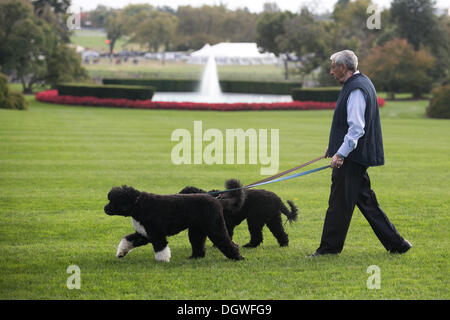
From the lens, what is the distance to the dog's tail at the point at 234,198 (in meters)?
7.00

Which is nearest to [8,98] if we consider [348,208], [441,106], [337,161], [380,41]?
[441,106]

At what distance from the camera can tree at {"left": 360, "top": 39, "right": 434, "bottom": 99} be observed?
46625 mm

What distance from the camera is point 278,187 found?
12328 mm

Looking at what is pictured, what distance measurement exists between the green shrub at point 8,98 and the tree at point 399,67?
26.2 m

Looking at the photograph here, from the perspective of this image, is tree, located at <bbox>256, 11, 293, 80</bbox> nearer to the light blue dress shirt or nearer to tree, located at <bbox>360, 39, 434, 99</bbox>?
tree, located at <bbox>360, 39, 434, 99</bbox>

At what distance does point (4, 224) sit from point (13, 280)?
9.11 feet

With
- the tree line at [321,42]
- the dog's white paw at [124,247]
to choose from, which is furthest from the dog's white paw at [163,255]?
the tree line at [321,42]

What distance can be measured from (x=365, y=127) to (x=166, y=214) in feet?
7.67

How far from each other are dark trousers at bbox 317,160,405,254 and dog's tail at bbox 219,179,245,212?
994mm

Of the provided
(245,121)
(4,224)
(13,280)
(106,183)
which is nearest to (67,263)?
(13,280)

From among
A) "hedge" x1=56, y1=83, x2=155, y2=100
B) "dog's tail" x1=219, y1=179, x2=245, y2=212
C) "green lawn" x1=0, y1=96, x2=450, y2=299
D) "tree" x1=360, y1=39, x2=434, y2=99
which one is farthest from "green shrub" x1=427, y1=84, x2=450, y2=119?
"dog's tail" x1=219, y1=179, x2=245, y2=212

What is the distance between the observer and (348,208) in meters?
6.86

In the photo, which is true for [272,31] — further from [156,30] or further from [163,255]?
[163,255]

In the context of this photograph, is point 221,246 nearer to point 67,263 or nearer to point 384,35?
point 67,263
